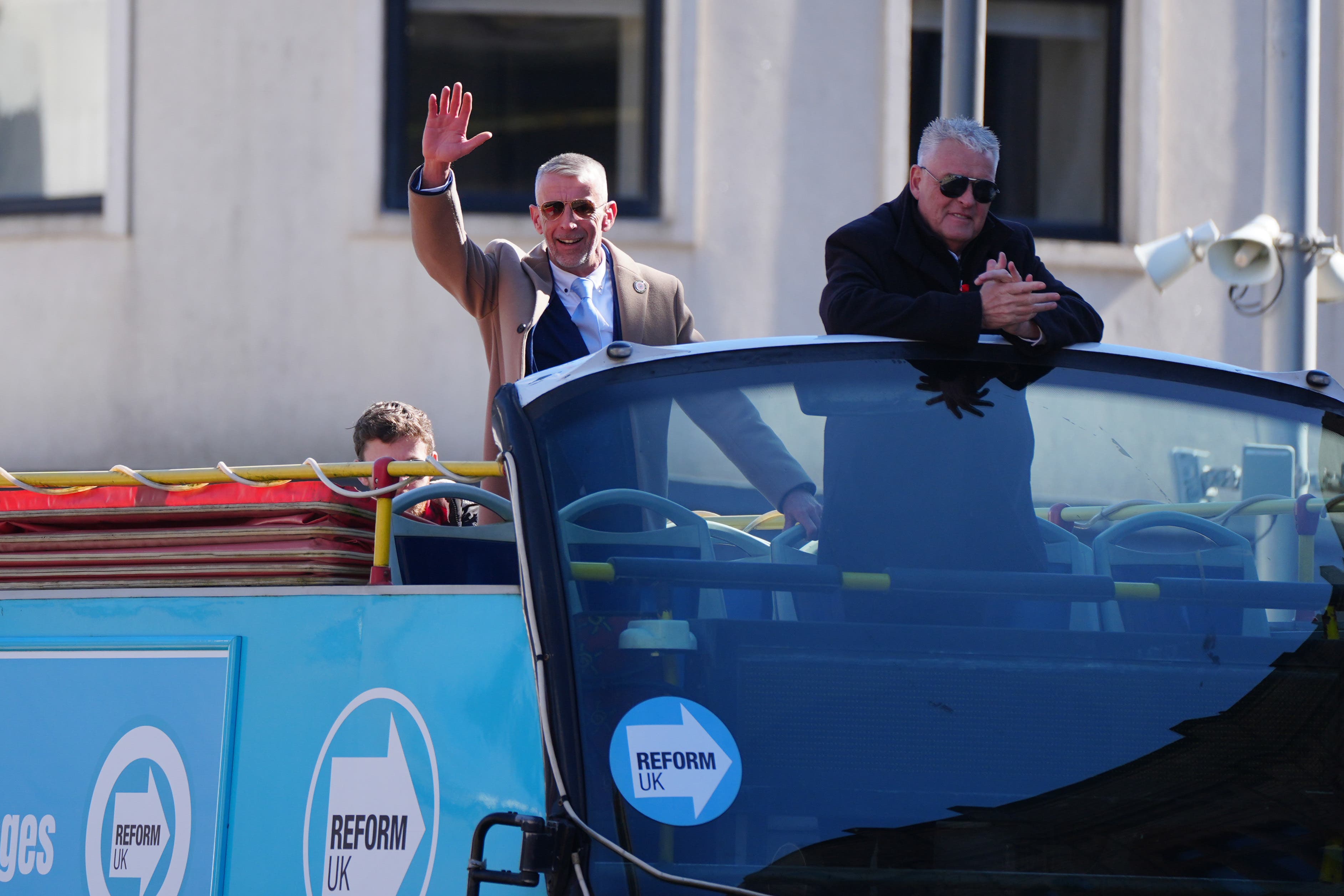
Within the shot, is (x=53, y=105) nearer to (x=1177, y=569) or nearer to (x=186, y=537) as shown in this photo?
(x=186, y=537)

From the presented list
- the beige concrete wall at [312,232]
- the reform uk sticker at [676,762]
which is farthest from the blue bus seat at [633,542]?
the beige concrete wall at [312,232]

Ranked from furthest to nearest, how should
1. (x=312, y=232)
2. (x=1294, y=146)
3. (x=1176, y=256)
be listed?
(x=312, y=232) < (x=1176, y=256) < (x=1294, y=146)

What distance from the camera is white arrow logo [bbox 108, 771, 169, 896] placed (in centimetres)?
328

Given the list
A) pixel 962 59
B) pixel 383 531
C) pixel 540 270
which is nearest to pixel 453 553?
pixel 383 531

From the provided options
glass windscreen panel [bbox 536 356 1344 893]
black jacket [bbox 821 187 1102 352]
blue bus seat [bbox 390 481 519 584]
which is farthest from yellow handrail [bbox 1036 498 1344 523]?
blue bus seat [bbox 390 481 519 584]

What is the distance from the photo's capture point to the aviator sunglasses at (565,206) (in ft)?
13.5

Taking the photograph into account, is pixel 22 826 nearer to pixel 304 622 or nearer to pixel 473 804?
pixel 304 622

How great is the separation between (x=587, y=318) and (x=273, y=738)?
1494 millimetres

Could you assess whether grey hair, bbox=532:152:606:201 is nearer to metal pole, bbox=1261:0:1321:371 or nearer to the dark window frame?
metal pole, bbox=1261:0:1321:371

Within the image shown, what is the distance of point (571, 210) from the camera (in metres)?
4.11

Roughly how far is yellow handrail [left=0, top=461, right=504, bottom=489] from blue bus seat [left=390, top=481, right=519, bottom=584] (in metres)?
0.11

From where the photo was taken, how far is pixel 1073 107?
437 inches

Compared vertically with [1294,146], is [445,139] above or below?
below

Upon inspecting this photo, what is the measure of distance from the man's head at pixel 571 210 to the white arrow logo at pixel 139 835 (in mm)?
1672
